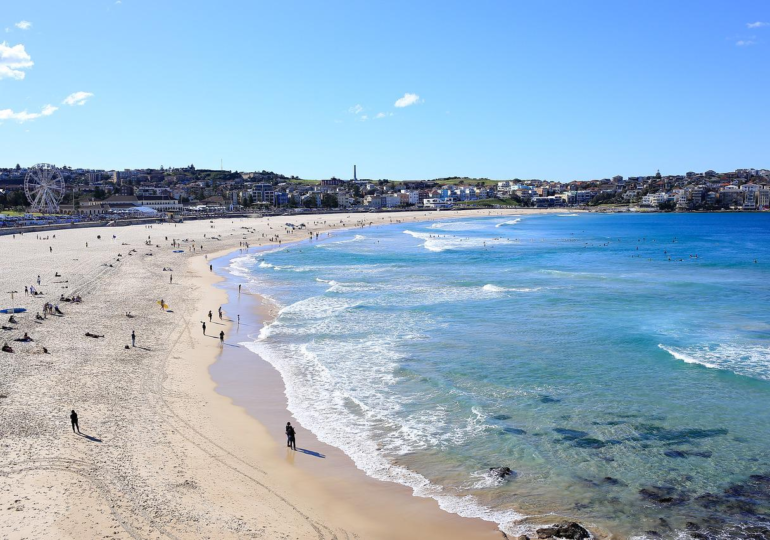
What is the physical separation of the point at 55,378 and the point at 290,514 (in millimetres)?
10906

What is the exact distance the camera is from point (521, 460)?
46.2 feet

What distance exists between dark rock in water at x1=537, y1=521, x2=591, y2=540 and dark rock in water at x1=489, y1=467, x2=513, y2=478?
7.31 feet

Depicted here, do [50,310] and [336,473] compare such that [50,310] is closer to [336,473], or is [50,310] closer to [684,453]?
[336,473]

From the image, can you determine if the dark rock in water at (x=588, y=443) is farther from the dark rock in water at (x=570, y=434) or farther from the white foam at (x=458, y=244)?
the white foam at (x=458, y=244)

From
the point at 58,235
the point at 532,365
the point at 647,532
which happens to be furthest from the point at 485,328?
the point at 58,235

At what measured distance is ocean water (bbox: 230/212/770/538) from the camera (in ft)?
41.0

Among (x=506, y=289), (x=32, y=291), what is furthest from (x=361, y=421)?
(x=32, y=291)

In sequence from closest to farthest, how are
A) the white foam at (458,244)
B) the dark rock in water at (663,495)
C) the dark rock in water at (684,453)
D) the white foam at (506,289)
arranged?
1. the dark rock in water at (663,495)
2. the dark rock in water at (684,453)
3. the white foam at (506,289)
4. the white foam at (458,244)

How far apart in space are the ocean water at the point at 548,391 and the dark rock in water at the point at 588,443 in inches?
2.3

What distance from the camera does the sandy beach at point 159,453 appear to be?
11.0m

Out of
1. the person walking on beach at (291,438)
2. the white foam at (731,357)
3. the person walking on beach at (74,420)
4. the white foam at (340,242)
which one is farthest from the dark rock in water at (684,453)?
the white foam at (340,242)

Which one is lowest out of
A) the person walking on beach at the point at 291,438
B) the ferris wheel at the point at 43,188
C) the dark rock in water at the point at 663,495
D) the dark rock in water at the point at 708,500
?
the dark rock in water at the point at 708,500

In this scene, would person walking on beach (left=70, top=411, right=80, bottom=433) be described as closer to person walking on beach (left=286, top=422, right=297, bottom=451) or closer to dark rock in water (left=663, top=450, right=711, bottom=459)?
person walking on beach (left=286, top=422, right=297, bottom=451)

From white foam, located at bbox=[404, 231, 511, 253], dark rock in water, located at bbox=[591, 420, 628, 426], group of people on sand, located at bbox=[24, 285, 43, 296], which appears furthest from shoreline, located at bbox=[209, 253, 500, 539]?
white foam, located at bbox=[404, 231, 511, 253]
